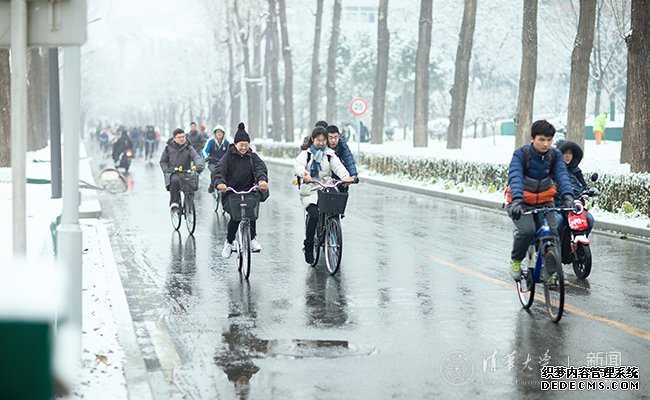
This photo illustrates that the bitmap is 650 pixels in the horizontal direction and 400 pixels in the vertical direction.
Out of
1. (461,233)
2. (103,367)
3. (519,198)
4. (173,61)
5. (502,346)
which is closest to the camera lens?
(103,367)

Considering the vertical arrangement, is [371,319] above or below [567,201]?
below

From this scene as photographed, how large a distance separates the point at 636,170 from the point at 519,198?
1223 centimetres

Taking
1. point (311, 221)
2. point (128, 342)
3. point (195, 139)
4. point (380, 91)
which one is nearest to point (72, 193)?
point (128, 342)

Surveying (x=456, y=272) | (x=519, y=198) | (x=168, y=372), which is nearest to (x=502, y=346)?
(x=519, y=198)

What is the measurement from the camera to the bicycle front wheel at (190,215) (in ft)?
57.7

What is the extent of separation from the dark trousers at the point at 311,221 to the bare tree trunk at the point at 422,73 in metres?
28.8

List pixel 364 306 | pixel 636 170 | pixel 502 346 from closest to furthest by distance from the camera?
pixel 502 346 → pixel 364 306 → pixel 636 170

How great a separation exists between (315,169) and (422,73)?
29.4 metres

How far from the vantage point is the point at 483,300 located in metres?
10.8

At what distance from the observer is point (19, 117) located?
261 inches

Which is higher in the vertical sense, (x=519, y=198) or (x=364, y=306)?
(x=519, y=198)

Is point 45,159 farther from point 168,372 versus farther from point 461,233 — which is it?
point 168,372

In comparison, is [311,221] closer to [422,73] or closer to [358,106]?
[358,106]

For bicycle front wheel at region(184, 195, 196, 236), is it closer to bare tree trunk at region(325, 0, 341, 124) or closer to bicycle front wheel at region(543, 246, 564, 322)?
bicycle front wheel at region(543, 246, 564, 322)
